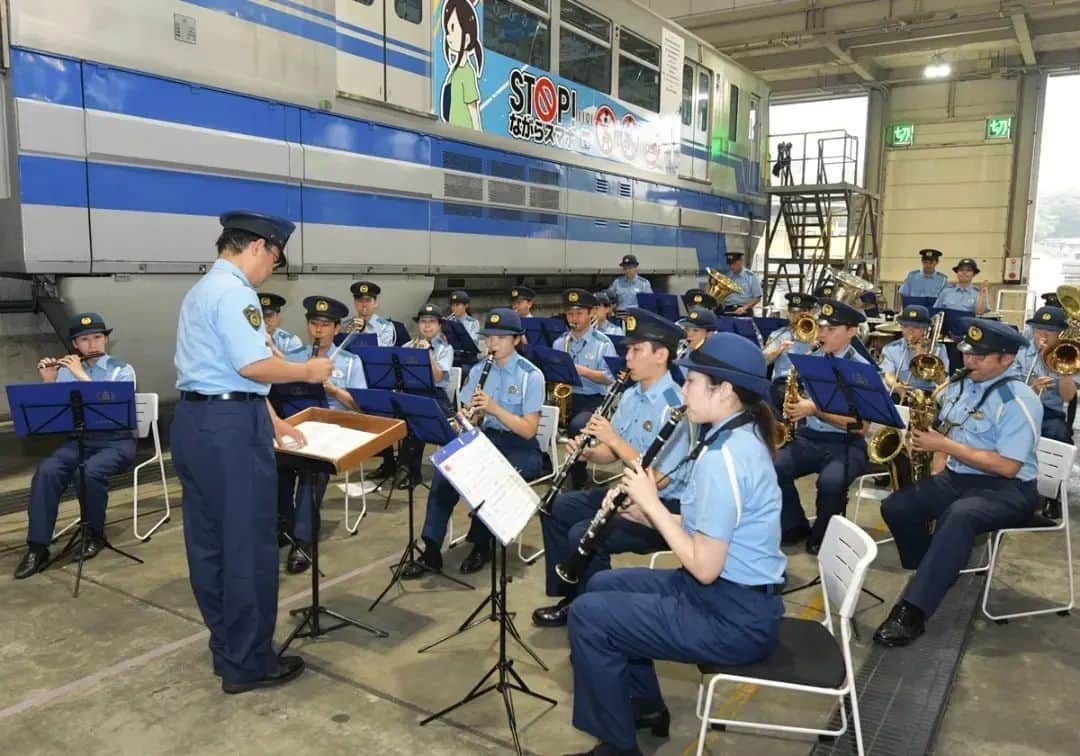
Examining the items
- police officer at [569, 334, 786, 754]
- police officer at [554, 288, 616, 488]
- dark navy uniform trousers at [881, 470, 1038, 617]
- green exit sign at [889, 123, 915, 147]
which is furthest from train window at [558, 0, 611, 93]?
green exit sign at [889, 123, 915, 147]

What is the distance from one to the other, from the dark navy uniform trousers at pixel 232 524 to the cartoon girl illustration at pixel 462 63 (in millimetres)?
6274

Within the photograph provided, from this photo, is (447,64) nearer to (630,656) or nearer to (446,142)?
(446,142)

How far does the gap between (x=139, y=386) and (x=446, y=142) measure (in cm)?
417

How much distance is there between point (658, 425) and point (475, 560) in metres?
1.68

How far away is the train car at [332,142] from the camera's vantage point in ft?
20.0

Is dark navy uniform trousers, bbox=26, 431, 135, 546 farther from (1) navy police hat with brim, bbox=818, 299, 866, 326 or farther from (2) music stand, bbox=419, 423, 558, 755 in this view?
(1) navy police hat with brim, bbox=818, 299, 866, 326

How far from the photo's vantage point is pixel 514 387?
18.3 ft

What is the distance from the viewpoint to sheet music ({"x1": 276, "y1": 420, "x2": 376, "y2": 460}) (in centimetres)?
382

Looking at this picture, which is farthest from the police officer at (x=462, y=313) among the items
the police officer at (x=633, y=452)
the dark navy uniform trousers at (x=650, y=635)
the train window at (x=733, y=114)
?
the train window at (x=733, y=114)

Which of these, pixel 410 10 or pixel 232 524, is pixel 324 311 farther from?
pixel 410 10

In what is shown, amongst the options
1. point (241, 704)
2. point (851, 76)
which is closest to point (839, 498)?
point (241, 704)

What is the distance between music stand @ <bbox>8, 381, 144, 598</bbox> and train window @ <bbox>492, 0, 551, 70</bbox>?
242 inches

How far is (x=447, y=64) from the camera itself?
9039 mm

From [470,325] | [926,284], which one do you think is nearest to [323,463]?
[470,325]
